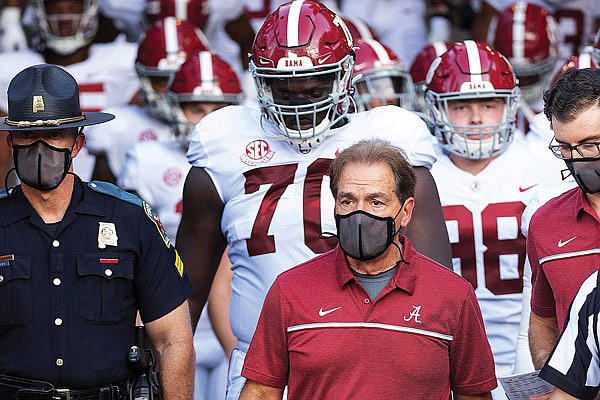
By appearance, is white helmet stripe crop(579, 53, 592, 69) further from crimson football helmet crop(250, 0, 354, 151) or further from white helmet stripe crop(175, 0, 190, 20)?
white helmet stripe crop(175, 0, 190, 20)

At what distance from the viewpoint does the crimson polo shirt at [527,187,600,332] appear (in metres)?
4.03

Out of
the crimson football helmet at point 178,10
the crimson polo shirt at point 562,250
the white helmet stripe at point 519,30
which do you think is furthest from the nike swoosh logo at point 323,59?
the crimson football helmet at point 178,10

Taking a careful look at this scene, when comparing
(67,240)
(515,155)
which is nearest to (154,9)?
(515,155)

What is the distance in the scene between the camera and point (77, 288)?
4.15 meters

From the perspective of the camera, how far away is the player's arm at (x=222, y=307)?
5.95 meters

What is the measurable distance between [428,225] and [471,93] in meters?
1.32

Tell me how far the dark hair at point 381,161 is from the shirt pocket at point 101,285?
704 mm

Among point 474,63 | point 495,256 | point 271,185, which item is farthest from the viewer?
point 474,63

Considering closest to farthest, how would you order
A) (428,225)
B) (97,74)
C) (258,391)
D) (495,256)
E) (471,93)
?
(258,391)
(428,225)
(495,256)
(471,93)
(97,74)

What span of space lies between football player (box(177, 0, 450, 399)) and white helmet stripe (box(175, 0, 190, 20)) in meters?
3.81

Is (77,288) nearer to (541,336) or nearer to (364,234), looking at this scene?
(364,234)

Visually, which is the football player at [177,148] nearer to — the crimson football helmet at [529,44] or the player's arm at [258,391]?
the crimson football helmet at [529,44]

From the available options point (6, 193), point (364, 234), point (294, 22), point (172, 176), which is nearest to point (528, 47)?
point (172, 176)

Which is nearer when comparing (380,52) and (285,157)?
(285,157)
